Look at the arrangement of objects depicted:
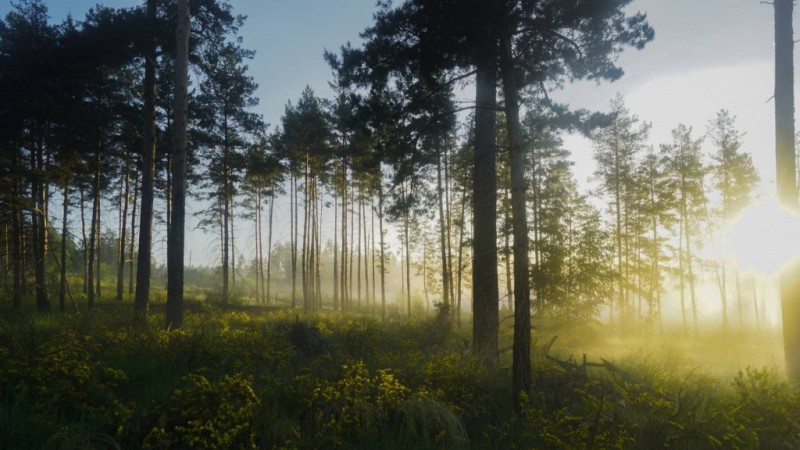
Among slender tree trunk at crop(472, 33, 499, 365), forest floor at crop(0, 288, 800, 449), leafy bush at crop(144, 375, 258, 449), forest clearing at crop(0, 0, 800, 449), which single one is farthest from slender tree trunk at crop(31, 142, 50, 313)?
slender tree trunk at crop(472, 33, 499, 365)

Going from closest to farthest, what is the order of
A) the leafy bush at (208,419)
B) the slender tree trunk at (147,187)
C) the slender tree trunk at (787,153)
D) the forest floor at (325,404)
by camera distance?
1. the leafy bush at (208,419)
2. the forest floor at (325,404)
3. the slender tree trunk at (787,153)
4. the slender tree trunk at (147,187)

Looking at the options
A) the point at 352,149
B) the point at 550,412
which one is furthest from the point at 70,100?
the point at 550,412

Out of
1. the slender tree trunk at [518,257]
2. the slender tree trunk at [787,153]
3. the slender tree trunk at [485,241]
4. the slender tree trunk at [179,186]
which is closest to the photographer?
the slender tree trunk at [518,257]

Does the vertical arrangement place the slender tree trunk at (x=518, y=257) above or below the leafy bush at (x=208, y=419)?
above

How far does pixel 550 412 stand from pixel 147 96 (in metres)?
14.6

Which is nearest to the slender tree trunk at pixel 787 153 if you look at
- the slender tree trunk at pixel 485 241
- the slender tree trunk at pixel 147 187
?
the slender tree trunk at pixel 485 241

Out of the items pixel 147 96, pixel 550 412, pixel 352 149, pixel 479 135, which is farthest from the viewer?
pixel 352 149

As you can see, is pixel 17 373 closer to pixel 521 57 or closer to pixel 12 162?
pixel 521 57

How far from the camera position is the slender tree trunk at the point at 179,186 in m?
10.3

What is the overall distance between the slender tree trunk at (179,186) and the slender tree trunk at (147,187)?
235 centimetres

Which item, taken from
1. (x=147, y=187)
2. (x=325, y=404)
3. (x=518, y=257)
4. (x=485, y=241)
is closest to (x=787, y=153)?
(x=485, y=241)

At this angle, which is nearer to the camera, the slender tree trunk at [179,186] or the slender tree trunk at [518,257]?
the slender tree trunk at [518,257]

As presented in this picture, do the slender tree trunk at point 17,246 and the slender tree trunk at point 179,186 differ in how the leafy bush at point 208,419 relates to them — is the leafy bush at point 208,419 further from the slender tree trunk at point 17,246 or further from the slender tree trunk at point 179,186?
the slender tree trunk at point 17,246

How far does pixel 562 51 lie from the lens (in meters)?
6.89
